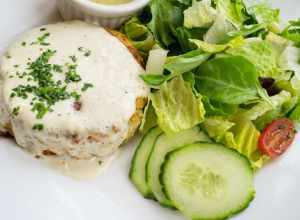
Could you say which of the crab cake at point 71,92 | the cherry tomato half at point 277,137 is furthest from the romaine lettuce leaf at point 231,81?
the crab cake at point 71,92

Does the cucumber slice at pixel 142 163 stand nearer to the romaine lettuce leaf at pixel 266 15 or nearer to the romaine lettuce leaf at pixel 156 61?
the romaine lettuce leaf at pixel 156 61

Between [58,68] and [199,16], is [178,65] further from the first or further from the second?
[58,68]

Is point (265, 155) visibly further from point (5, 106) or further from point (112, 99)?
point (5, 106)

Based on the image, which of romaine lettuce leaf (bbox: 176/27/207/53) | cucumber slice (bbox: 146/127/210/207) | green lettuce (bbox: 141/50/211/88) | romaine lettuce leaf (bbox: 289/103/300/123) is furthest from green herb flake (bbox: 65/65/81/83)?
romaine lettuce leaf (bbox: 289/103/300/123)

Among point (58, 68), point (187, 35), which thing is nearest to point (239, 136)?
point (187, 35)

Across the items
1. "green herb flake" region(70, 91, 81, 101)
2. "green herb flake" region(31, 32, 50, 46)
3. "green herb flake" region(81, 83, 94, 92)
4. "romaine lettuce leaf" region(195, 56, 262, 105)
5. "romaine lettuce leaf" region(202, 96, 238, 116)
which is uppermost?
"green herb flake" region(31, 32, 50, 46)

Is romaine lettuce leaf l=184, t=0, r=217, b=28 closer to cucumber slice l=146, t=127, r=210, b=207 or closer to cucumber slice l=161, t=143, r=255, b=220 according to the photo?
cucumber slice l=146, t=127, r=210, b=207
